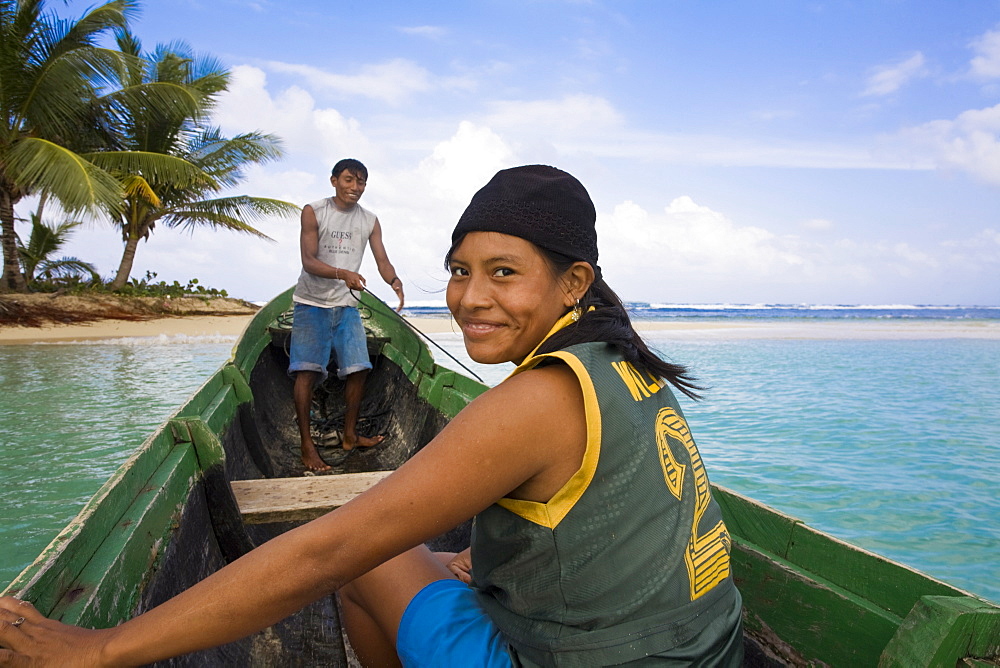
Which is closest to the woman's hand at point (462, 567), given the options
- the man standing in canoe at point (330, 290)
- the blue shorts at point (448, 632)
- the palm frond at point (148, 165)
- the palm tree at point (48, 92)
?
the blue shorts at point (448, 632)

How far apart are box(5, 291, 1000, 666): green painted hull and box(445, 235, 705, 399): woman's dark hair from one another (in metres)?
0.64

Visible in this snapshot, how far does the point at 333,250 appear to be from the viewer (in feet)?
14.7

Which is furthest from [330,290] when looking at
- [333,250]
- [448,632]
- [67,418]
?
[67,418]

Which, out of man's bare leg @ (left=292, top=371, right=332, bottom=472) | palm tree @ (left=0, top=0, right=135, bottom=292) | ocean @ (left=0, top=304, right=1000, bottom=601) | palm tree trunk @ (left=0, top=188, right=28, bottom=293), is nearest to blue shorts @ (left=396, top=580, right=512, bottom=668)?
ocean @ (left=0, top=304, right=1000, bottom=601)

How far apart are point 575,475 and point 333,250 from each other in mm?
3703

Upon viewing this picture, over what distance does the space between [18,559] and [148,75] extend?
18344mm

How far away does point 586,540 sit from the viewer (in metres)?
1.09

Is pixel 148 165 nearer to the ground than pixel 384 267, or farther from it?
farther from it

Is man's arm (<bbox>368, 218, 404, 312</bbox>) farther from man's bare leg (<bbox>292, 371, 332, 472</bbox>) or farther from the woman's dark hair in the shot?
the woman's dark hair

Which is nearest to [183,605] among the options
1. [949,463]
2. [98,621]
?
[98,621]

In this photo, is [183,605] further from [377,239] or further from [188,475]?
[377,239]

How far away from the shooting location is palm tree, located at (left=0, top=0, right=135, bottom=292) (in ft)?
44.1

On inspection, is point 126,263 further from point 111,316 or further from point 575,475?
point 575,475

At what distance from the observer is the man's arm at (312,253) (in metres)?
4.31
